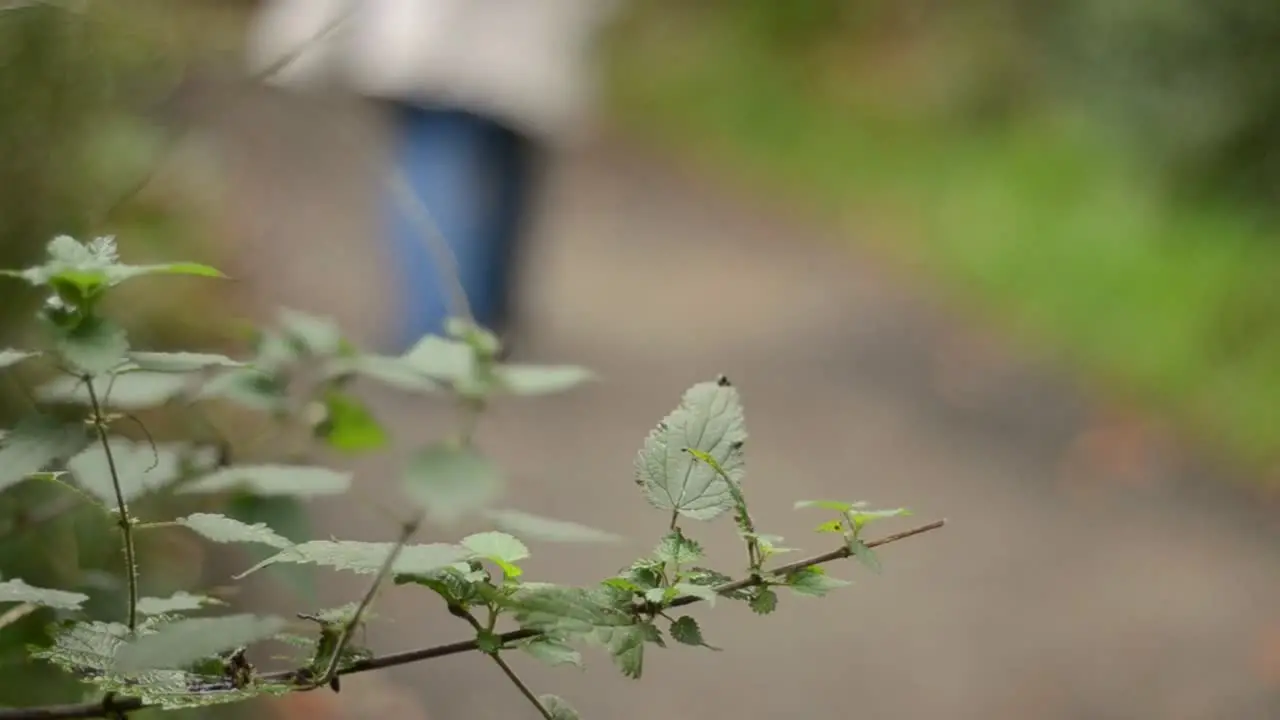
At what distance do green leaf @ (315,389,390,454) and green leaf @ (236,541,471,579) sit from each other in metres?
0.16

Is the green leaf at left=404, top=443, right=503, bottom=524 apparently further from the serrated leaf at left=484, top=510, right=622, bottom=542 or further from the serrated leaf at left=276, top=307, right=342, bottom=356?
the serrated leaf at left=276, top=307, right=342, bottom=356

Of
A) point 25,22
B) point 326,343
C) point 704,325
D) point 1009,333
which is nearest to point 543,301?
point 704,325

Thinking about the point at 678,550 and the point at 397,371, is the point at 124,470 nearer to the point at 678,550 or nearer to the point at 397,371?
the point at 397,371

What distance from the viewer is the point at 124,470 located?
465mm

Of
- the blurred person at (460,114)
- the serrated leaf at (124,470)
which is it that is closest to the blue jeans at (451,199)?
the blurred person at (460,114)

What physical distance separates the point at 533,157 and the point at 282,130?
0.74m

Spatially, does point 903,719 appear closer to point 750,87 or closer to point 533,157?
point 533,157

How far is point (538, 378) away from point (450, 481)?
176 mm

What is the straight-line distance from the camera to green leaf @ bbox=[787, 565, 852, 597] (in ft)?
1.32

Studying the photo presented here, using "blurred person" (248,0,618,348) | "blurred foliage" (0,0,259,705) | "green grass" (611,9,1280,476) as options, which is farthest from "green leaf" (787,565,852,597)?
"green grass" (611,9,1280,476)

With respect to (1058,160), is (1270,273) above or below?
below

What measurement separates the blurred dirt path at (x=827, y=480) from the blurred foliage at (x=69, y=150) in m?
0.19

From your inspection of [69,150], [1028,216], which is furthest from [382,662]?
[1028,216]

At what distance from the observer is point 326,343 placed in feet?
1.92
